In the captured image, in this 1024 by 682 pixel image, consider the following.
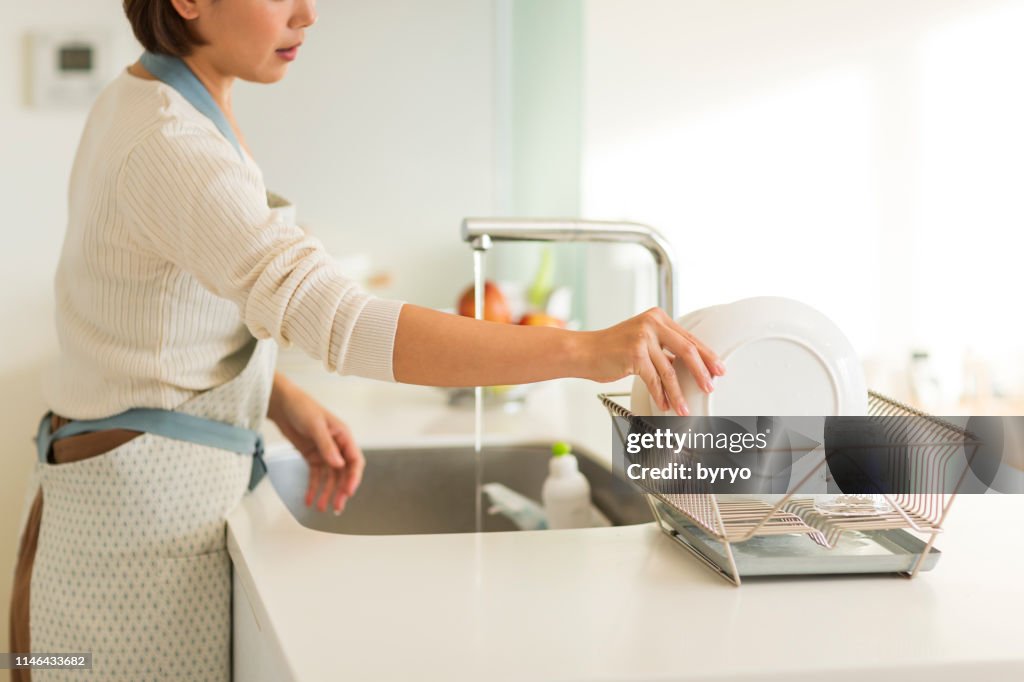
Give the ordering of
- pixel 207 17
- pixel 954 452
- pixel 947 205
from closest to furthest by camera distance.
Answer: pixel 954 452 < pixel 207 17 < pixel 947 205

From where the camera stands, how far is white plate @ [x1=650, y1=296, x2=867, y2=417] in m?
0.76

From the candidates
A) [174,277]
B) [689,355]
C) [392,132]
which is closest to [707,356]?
[689,355]

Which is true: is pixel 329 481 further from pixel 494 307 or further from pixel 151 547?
pixel 494 307

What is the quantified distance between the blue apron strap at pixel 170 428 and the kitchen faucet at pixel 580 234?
317 mm

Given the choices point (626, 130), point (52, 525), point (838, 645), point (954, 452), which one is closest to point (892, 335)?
point (626, 130)

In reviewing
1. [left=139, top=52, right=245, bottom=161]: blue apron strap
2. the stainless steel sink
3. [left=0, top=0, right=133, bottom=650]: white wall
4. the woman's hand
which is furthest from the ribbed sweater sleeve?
[left=0, top=0, right=133, bottom=650]: white wall

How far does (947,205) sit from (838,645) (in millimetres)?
1471

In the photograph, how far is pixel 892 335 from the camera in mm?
1946

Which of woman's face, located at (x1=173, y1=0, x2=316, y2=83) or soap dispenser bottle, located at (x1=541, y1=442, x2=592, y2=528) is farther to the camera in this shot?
soap dispenser bottle, located at (x1=541, y1=442, x2=592, y2=528)

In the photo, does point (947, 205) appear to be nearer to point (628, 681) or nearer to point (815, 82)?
point (815, 82)

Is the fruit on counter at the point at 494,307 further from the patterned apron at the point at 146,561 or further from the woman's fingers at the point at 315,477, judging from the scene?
the patterned apron at the point at 146,561

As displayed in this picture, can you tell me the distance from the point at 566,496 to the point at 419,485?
0.34 metres

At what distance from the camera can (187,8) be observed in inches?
36.5

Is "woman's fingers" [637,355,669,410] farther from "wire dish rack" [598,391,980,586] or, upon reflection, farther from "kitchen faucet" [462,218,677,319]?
"kitchen faucet" [462,218,677,319]
